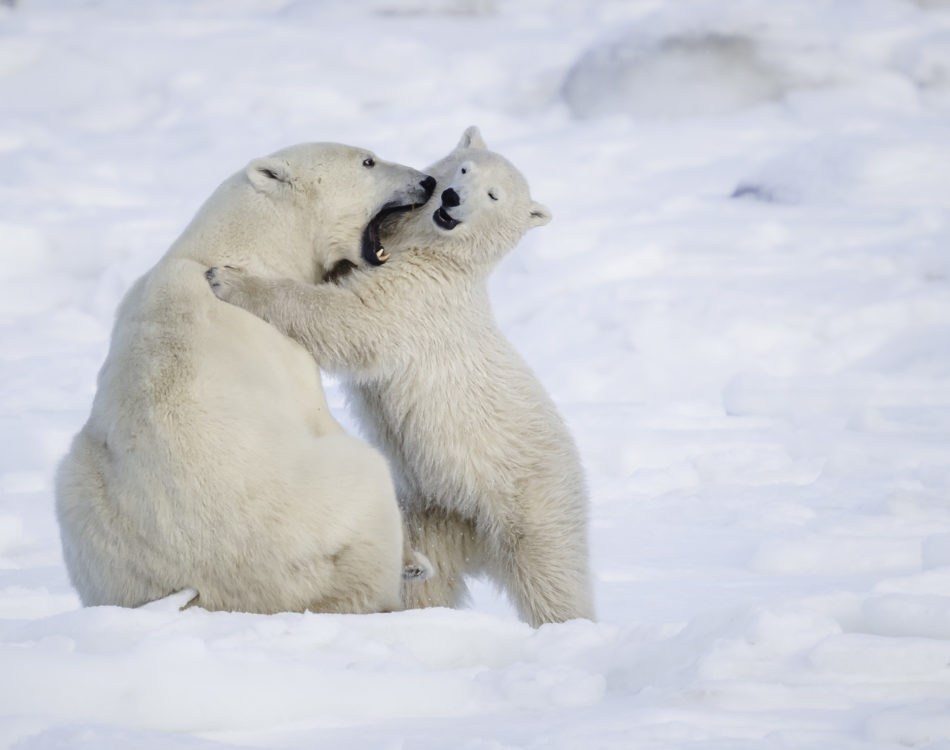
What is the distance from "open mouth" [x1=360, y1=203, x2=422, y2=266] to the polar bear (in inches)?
1.7

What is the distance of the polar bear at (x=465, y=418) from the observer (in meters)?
3.91

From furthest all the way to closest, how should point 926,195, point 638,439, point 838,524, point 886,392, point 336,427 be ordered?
point 926,195 → point 886,392 → point 638,439 → point 838,524 → point 336,427

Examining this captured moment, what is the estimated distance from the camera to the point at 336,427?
3.27 metres

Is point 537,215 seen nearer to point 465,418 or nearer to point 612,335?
point 465,418

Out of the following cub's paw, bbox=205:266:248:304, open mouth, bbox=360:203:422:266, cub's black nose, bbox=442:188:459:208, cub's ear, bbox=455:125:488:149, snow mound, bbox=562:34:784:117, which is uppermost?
snow mound, bbox=562:34:784:117

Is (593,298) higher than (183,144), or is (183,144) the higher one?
(183,144)

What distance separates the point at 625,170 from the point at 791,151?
1.55 meters

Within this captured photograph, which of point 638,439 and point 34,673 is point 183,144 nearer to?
point 638,439

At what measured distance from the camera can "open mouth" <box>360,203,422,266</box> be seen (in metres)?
3.90

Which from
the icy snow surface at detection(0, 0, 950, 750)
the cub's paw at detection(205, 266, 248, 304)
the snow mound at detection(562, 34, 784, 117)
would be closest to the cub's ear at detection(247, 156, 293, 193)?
the cub's paw at detection(205, 266, 248, 304)

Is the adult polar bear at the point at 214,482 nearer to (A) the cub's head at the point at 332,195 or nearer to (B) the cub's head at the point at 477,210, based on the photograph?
(A) the cub's head at the point at 332,195

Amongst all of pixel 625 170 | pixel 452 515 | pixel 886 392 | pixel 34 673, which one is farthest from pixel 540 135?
pixel 34 673

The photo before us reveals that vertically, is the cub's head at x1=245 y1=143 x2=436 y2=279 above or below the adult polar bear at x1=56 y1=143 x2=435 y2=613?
above

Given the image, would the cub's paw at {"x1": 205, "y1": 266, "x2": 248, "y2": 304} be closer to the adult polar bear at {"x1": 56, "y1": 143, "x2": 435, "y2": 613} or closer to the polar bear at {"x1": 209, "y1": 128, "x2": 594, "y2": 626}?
the adult polar bear at {"x1": 56, "y1": 143, "x2": 435, "y2": 613}
